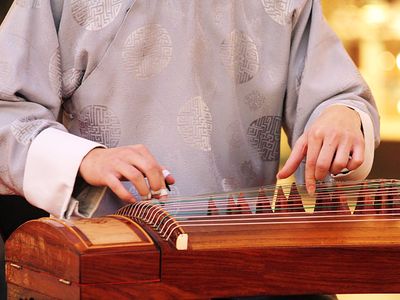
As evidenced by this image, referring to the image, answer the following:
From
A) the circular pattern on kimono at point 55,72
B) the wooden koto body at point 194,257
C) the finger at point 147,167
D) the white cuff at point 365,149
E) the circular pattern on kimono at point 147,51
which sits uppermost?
the circular pattern on kimono at point 147,51

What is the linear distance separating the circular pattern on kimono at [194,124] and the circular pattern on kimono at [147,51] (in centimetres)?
9

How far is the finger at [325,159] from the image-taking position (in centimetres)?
140

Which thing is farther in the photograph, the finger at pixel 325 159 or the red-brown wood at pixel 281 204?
the finger at pixel 325 159

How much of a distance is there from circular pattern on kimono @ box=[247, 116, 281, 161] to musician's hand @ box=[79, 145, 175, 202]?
0.45m

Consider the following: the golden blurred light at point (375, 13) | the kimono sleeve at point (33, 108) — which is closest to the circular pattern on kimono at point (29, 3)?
the kimono sleeve at point (33, 108)

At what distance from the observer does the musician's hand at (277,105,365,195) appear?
1403mm

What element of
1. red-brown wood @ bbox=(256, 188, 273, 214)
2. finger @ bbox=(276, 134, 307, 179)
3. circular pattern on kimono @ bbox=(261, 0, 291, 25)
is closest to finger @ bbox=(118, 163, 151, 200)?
red-brown wood @ bbox=(256, 188, 273, 214)

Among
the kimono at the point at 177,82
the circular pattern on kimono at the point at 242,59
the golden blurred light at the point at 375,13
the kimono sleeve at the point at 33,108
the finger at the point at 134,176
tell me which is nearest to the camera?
the finger at the point at 134,176

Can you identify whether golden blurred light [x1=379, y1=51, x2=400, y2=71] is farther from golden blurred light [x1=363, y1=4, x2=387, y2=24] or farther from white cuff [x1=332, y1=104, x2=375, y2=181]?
white cuff [x1=332, y1=104, x2=375, y2=181]

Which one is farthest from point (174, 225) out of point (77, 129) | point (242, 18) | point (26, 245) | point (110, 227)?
point (242, 18)

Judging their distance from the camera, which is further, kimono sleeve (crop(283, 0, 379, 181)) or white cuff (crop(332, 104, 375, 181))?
kimono sleeve (crop(283, 0, 379, 181))

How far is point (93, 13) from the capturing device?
1.61 meters

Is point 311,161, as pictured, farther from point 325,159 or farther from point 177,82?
point 177,82

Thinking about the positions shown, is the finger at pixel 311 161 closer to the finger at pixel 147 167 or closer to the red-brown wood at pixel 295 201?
the red-brown wood at pixel 295 201
